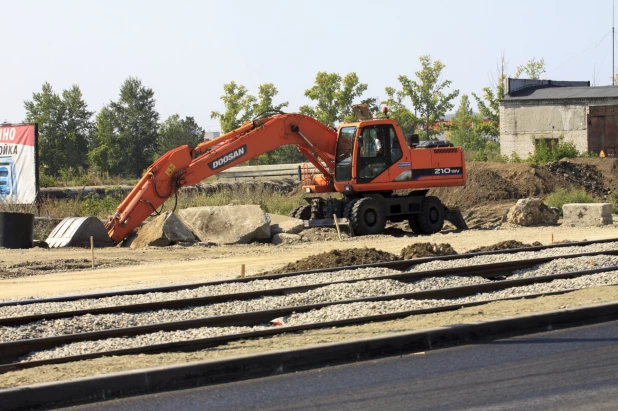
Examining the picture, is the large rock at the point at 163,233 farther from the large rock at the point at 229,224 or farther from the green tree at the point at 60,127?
the green tree at the point at 60,127

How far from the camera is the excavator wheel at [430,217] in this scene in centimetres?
2628

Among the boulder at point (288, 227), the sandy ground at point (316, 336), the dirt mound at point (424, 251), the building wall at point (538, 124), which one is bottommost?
the sandy ground at point (316, 336)

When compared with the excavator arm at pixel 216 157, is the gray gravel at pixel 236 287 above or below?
below

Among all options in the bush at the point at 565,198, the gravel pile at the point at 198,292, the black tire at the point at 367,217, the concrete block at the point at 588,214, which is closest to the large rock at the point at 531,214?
the concrete block at the point at 588,214

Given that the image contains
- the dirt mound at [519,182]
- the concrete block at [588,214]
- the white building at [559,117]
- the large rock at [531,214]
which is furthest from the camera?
the white building at [559,117]

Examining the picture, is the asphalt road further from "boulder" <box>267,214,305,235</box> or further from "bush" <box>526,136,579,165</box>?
"bush" <box>526,136,579,165</box>

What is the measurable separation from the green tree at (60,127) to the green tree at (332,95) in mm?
18128

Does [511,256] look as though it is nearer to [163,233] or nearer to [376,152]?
[376,152]

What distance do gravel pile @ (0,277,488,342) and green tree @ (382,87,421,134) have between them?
47336 mm

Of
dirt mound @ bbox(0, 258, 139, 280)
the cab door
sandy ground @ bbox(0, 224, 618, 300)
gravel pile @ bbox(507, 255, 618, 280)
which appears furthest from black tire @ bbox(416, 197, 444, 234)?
gravel pile @ bbox(507, 255, 618, 280)

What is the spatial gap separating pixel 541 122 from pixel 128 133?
31.9 metres

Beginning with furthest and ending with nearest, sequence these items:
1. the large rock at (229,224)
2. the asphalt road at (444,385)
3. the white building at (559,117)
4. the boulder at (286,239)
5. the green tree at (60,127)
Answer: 1. the green tree at (60,127)
2. the white building at (559,117)
3. the boulder at (286,239)
4. the large rock at (229,224)
5. the asphalt road at (444,385)

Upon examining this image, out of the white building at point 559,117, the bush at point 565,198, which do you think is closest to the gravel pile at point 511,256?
the bush at point 565,198

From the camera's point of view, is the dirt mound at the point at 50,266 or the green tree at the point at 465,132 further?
the green tree at the point at 465,132
